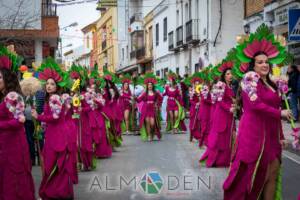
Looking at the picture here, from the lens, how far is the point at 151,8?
53.7 metres

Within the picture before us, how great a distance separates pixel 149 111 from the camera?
735 inches

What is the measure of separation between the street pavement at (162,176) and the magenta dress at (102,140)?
22cm

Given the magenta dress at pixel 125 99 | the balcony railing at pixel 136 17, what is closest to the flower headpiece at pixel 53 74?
the magenta dress at pixel 125 99

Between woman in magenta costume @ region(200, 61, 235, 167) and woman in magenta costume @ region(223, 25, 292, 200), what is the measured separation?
177 inches

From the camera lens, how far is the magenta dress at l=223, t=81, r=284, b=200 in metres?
7.11

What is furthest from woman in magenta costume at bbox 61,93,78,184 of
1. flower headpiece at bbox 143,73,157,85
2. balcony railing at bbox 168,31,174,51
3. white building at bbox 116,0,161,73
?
white building at bbox 116,0,161,73

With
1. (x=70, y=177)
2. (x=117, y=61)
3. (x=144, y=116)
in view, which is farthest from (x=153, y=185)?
(x=117, y=61)

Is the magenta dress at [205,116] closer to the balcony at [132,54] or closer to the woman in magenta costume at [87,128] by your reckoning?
the woman in magenta costume at [87,128]

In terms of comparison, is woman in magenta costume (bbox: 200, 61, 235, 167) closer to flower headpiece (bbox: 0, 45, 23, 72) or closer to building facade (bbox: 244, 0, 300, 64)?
flower headpiece (bbox: 0, 45, 23, 72)

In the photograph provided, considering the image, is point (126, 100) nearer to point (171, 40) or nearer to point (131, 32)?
point (171, 40)

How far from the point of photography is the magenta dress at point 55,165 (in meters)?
8.55

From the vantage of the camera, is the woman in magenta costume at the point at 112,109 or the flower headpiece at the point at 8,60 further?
the woman in magenta costume at the point at 112,109

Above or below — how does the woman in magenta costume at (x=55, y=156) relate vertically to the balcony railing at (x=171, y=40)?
below

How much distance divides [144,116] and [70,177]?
33.3 feet
